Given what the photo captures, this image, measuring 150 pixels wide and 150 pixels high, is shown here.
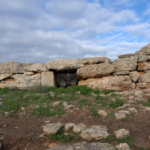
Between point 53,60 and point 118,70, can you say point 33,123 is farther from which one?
point 118,70

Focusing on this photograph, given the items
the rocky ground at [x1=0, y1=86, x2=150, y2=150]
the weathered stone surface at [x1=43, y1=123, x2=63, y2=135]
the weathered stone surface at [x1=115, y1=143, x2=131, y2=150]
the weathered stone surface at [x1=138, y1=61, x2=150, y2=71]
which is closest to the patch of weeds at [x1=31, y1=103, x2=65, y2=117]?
the rocky ground at [x1=0, y1=86, x2=150, y2=150]

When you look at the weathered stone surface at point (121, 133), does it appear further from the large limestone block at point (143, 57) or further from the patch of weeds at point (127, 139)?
the large limestone block at point (143, 57)

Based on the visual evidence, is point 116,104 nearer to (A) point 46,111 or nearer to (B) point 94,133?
(B) point 94,133

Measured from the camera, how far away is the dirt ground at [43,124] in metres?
3.59

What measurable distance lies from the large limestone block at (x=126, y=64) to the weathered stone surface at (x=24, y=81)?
421 cm

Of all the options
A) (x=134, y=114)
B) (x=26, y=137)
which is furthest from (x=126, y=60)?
(x=26, y=137)

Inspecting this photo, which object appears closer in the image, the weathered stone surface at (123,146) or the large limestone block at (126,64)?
the weathered stone surface at (123,146)

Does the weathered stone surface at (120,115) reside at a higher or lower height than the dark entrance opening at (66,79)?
lower

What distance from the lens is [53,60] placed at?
343 inches

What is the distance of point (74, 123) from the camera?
4473 mm

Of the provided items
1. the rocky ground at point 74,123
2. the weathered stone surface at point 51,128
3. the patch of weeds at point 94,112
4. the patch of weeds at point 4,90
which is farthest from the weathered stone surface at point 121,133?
the patch of weeds at point 4,90

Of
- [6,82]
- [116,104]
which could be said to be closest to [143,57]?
[116,104]

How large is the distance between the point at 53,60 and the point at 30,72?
1489 millimetres

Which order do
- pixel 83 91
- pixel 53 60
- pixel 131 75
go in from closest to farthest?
1. pixel 83 91
2. pixel 131 75
3. pixel 53 60
